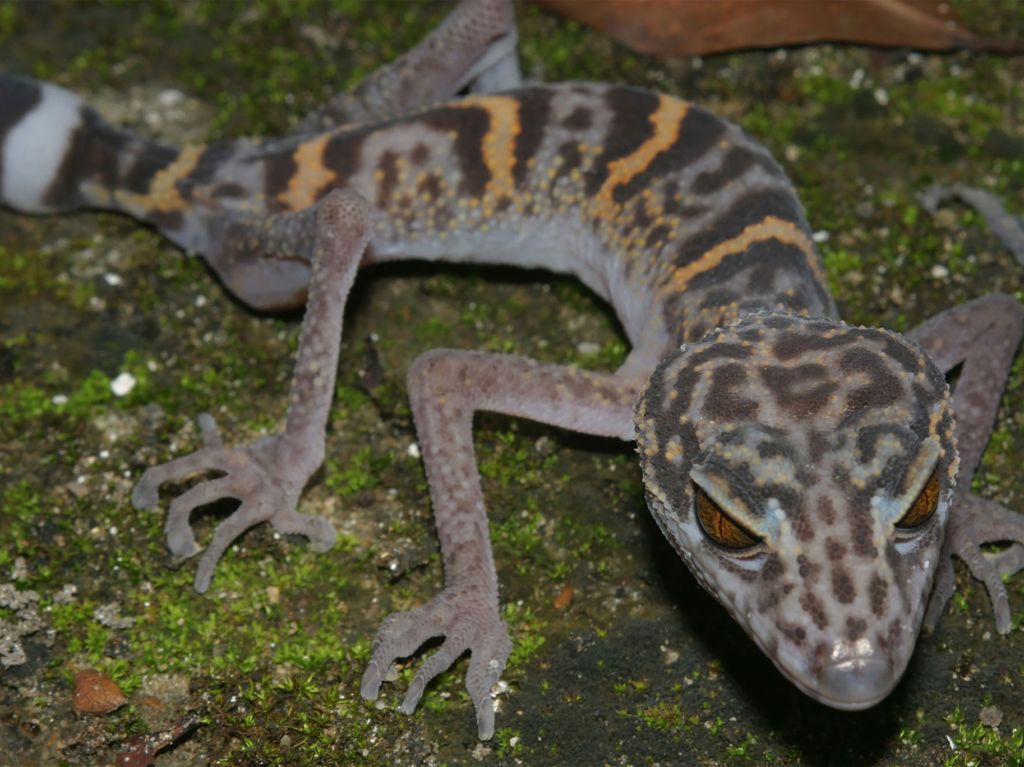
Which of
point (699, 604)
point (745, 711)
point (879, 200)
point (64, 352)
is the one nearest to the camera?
point (745, 711)

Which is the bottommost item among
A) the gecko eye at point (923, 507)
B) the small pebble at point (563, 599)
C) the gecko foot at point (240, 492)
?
the small pebble at point (563, 599)

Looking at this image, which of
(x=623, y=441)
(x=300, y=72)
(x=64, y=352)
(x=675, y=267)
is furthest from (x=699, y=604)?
(x=300, y=72)

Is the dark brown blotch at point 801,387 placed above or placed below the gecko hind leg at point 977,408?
above

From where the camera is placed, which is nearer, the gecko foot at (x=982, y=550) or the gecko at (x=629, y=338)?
the gecko at (x=629, y=338)

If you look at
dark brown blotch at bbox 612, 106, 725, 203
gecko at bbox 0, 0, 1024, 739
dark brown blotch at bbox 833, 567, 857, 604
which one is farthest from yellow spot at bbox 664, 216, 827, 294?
dark brown blotch at bbox 833, 567, 857, 604

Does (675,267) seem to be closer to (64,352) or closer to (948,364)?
(948,364)

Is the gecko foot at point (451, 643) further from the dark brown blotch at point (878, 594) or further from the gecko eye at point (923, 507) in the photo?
the gecko eye at point (923, 507)

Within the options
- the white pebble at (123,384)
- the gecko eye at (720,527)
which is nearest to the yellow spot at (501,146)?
the white pebble at (123,384)
